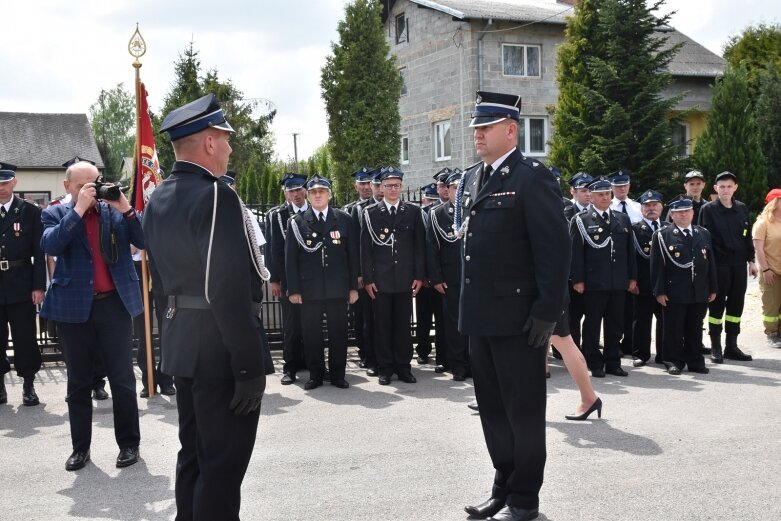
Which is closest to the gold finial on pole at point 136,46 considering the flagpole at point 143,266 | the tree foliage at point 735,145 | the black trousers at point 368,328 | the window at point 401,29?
the flagpole at point 143,266

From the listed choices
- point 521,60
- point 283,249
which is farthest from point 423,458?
point 521,60

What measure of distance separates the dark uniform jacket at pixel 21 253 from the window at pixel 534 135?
23.4 meters

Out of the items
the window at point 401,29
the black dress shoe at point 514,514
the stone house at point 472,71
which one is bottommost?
the black dress shoe at point 514,514

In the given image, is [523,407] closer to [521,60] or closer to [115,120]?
[521,60]

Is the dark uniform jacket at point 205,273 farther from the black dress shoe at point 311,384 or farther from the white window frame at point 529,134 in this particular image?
the white window frame at point 529,134

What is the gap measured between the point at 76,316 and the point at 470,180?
2.87 m

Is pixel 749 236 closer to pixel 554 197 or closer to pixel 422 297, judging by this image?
pixel 422 297

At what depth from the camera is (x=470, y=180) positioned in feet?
16.3

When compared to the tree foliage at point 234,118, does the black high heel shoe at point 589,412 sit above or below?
below

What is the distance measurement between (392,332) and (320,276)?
3.33 feet

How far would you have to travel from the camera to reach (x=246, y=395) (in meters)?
3.44

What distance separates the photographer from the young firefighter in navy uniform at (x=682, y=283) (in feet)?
29.5

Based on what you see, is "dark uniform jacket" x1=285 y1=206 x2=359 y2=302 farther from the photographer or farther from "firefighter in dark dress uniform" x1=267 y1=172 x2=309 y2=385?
the photographer

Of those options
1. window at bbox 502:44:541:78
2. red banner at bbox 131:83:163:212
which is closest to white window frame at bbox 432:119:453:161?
window at bbox 502:44:541:78
